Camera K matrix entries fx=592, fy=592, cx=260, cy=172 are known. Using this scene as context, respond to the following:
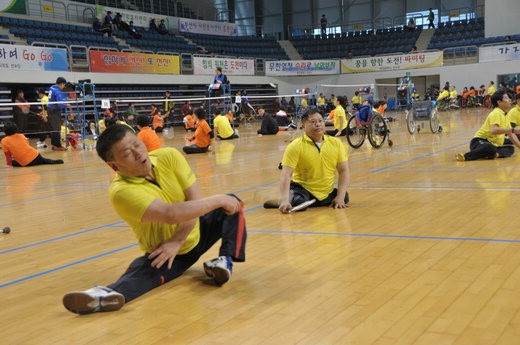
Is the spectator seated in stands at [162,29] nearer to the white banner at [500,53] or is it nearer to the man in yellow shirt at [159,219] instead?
the white banner at [500,53]

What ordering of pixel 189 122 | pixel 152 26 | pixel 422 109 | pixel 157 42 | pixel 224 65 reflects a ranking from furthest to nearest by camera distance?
1. pixel 152 26
2. pixel 157 42
3. pixel 224 65
4. pixel 189 122
5. pixel 422 109

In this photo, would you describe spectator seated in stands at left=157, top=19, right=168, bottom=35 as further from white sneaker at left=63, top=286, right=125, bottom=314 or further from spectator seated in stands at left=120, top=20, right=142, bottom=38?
white sneaker at left=63, top=286, right=125, bottom=314

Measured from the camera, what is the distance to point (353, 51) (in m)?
39.4

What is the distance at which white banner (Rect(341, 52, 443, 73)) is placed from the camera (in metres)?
34.0

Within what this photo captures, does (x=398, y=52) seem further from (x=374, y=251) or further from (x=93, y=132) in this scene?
(x=374, y=251)

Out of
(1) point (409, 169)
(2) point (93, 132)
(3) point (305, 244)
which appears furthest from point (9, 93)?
(3) point (305, 244)

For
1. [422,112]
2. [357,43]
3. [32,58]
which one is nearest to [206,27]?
[357,43]

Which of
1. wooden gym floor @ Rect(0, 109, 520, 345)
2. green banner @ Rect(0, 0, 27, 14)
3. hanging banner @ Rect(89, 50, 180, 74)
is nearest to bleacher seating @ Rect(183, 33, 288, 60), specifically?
hanging banner @ Rect(89, 50, 180, 74)

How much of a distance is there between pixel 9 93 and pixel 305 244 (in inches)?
808

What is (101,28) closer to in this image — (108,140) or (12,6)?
(12,6)

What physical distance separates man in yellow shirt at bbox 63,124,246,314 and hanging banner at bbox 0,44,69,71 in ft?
60.9

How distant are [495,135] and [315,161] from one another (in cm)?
469

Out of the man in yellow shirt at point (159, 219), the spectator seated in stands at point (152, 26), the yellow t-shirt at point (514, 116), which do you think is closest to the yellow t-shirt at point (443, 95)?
the spectator seated in stands at point (152, 26)

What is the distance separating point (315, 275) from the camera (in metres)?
3.75
